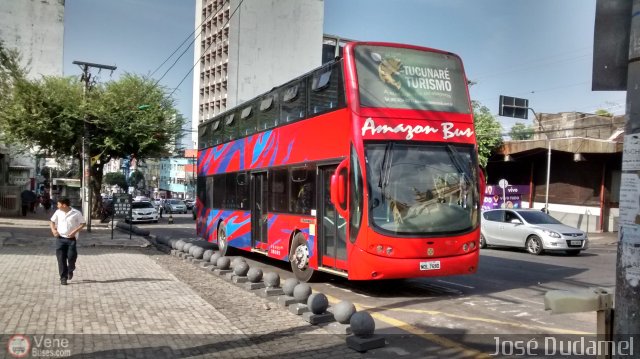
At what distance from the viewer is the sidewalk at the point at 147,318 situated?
19.3 ft

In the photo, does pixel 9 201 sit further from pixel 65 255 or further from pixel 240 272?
pixel 240 272

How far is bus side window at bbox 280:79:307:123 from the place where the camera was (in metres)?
10.7

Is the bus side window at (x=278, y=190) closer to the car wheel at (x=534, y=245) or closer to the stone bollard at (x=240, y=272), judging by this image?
the stone bollard at (x=240, y=272)

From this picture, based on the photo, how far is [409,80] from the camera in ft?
29.4

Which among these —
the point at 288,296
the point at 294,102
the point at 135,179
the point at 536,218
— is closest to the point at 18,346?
the point at 288,296

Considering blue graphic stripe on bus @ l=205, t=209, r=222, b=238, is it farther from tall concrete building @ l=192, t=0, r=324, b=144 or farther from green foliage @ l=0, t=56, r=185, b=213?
tall concrete building @ l=192, t=0, r=324, b=144

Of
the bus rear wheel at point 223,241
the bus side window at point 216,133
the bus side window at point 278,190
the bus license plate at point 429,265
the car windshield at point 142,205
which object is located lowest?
the car windshield at point 142,205

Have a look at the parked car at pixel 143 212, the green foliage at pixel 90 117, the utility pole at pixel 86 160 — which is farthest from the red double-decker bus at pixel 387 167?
the parked car at pixel 143 212

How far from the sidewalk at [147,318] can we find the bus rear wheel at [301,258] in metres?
1.42

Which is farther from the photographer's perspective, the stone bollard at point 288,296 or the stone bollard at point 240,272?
the stone bollard at point 240,272

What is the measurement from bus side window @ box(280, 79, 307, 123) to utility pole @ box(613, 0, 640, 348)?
7653mm

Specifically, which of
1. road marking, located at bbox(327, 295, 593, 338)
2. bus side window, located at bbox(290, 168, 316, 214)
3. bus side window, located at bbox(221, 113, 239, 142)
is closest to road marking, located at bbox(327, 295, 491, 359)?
road marking, located at bbox(327, 295, 593, 338)

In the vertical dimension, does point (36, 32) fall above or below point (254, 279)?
above

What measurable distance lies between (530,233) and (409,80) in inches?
419
